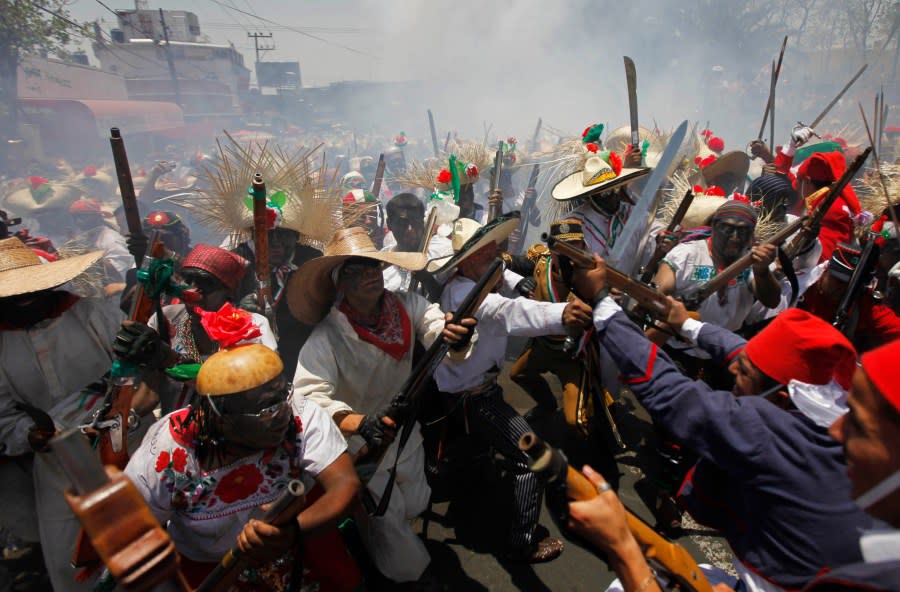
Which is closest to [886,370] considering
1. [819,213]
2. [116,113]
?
[819,213]

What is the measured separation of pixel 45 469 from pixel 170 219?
191 inches

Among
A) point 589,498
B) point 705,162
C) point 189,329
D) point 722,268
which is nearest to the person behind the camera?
point 589,498

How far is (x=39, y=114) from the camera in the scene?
83.1ft

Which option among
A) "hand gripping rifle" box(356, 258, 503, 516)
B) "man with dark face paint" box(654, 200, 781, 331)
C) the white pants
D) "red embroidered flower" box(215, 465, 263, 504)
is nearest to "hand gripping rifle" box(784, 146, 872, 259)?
"man with dark face paint" box(654, 200, 781, 331)

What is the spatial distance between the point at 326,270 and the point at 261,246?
1.98ft

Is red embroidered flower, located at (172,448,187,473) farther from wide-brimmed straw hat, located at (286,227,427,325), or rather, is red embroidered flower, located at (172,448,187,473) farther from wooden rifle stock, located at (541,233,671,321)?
wooden rifle stock, located at (541,233,671,321)

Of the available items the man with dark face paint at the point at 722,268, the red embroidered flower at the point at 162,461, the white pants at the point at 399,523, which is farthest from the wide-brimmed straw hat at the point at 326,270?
the man with dark face paint at the point at 722,268

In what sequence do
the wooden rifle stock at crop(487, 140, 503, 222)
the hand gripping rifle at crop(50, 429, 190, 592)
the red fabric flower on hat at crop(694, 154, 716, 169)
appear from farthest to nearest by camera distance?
the red fabric flower on hat at crop(694, 154, 716, 169) → the wooden rifle stock at crop(487, 140, 503, 222) → the hand gripping rifle at crop(50, 429, 190, 592)

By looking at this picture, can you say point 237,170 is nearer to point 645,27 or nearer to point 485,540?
point 485,540

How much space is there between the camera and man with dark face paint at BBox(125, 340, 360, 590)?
6.31ft

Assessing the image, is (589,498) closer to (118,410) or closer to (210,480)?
(210,480)

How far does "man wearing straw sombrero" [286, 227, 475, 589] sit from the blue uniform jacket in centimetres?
125

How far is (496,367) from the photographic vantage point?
350cm

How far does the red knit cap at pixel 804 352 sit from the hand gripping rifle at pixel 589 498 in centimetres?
83
